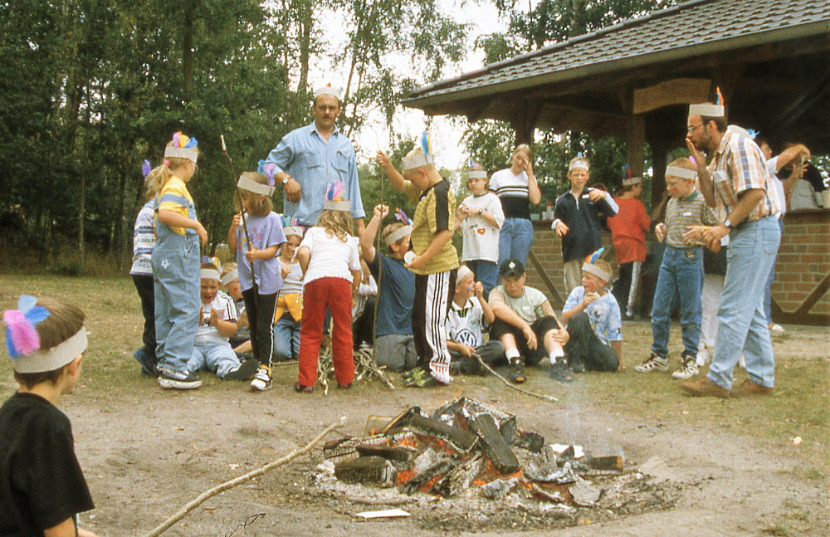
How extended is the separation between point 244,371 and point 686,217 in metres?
4.01

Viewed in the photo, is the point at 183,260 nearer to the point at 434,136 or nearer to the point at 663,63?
the point at 663,63

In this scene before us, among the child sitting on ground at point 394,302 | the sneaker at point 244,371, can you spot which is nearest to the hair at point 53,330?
the sneaker at point 244,371

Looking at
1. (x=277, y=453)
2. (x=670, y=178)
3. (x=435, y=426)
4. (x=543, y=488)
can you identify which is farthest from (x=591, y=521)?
(x=670, y=178)

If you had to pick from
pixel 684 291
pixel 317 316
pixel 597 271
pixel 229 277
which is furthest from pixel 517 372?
pixel 229 277

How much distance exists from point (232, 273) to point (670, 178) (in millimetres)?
4270

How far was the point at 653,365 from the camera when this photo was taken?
693cm

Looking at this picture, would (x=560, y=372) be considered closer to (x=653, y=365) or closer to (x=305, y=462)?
(x=653, y=365)

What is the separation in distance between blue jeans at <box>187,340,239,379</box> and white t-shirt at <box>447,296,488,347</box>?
78.0 inches

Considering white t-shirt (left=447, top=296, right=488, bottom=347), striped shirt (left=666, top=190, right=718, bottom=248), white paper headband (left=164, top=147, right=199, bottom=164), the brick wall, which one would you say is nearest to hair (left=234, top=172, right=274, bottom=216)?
white paper headband (left=164, top=147, right=199, bottom=164)

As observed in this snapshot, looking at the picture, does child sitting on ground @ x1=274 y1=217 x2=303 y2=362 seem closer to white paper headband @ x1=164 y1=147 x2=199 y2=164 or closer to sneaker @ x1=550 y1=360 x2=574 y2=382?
white paper headband @ x1=164 y1=147 x2=199 y2=164

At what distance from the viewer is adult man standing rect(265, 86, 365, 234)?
6.39 meters

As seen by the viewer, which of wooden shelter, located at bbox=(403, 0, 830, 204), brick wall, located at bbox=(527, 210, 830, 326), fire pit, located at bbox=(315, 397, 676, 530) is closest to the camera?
fire pit, located at bbox=(315, 397, 676, 530)

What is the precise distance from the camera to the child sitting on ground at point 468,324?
6863mm

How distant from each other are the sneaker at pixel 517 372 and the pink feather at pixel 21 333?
484 cm
